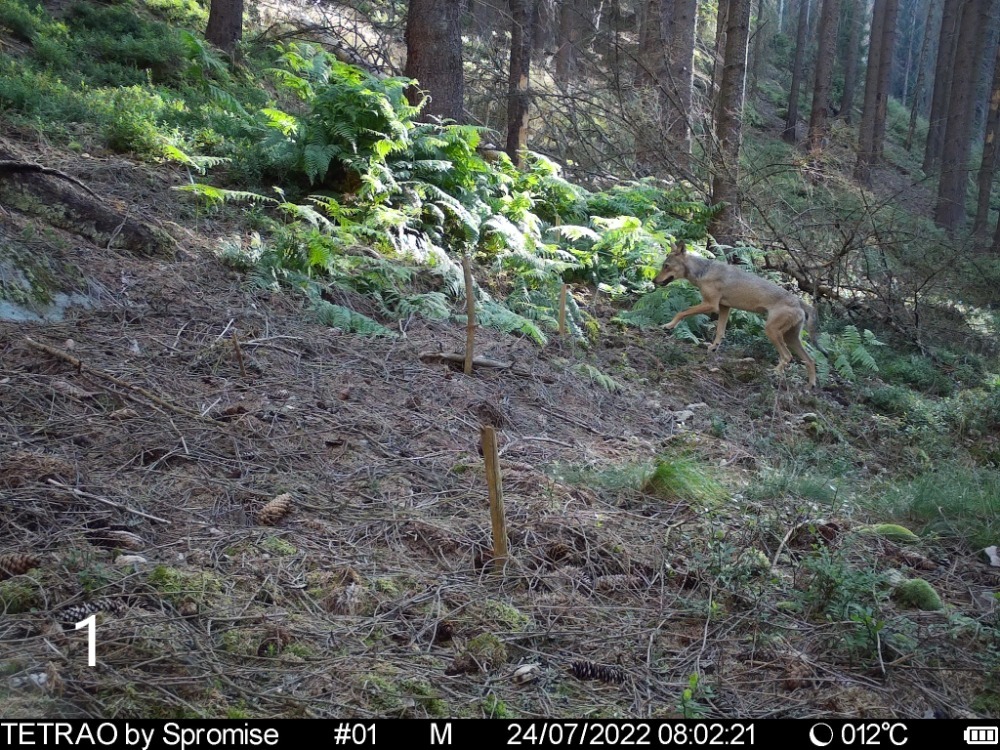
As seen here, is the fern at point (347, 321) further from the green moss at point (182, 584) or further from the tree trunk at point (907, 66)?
the tree trunk at point (907, 66)

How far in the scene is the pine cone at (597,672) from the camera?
341 centimetres

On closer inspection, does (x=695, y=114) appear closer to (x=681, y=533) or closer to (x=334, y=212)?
(x=334, y=212)

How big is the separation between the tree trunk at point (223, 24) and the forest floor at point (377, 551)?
8764 mm

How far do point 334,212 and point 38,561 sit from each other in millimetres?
6213

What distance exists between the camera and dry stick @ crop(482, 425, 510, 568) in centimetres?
→ 398

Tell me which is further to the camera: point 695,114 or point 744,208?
point 695,114

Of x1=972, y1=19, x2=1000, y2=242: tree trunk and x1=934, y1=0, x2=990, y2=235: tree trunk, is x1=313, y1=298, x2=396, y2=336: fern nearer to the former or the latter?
x1=972, y1=19, x2=1000, y2=242: tree trunk

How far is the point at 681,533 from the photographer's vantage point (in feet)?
15.4

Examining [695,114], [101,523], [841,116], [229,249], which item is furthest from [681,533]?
[841,116]

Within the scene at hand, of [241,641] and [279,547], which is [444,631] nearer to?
[241,641]
